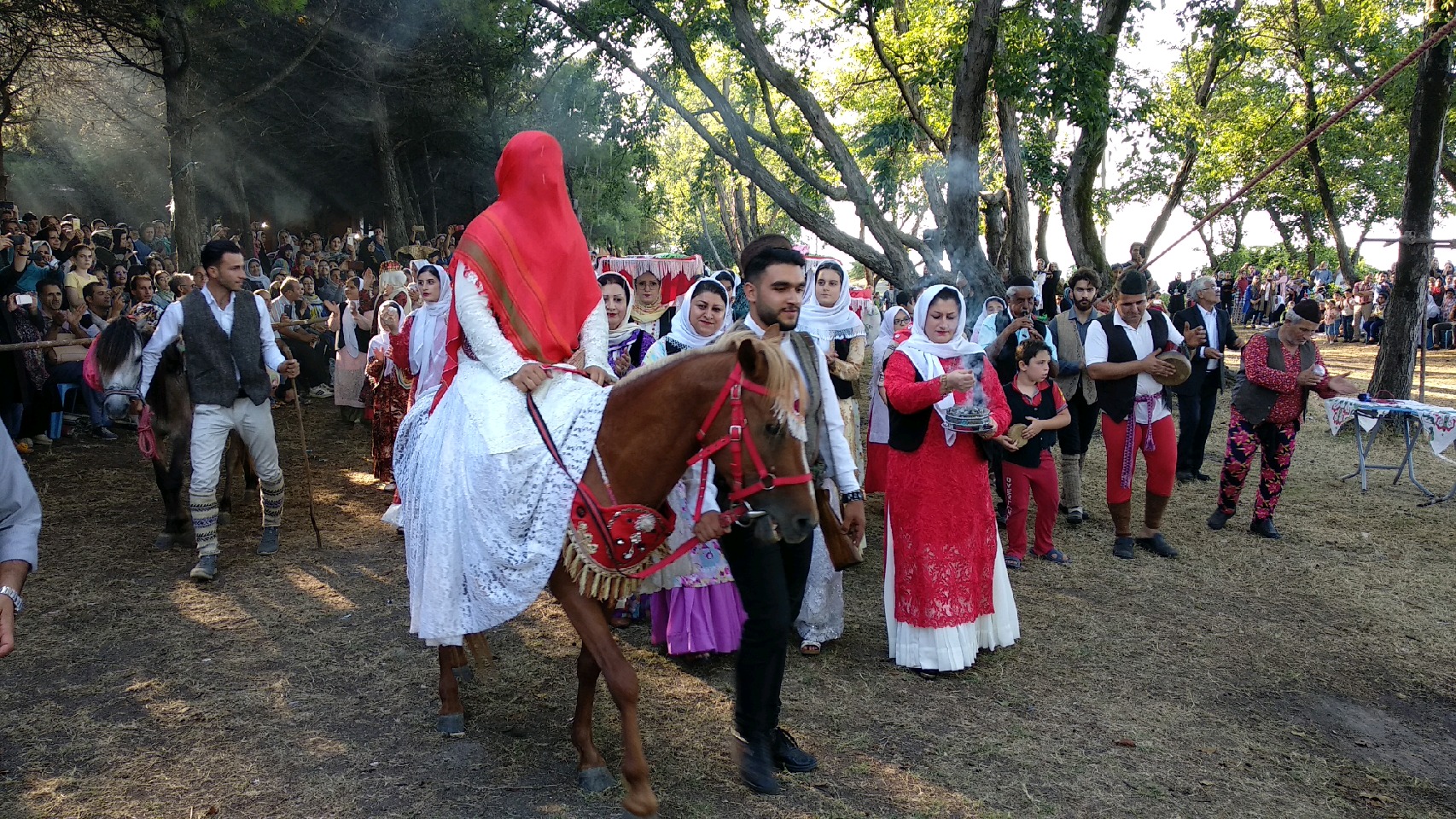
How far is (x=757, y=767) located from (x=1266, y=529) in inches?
248

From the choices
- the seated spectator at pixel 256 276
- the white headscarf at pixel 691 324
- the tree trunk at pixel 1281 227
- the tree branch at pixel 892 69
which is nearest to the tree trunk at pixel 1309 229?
the tree trunk at pixel 1281 227

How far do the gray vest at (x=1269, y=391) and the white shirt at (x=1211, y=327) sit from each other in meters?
2.11

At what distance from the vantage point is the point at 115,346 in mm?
7406

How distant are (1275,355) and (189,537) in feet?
29.5

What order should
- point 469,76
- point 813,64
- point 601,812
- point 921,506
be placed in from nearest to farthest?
point 601,812, point 921,506, point 813,64, point 469,76

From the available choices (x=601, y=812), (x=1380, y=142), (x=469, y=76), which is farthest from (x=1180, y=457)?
(x=1380, y=142)

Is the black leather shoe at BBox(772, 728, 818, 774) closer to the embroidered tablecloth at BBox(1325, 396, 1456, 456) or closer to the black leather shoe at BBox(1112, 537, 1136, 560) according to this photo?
the black leather shoe at BBox(1112, 537, 1136, 560)

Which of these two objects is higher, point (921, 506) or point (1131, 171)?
point (1131, 171)

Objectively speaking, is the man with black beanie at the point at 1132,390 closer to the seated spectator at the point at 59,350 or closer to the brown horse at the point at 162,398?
the brown horse at the point at 162,398

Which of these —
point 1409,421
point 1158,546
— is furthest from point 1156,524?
point 1409,421

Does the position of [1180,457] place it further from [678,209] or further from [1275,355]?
[678,209]

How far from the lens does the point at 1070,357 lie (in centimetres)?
845

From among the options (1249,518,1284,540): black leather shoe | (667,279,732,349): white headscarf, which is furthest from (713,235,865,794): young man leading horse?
(1249,518,1284,540): black leather shoe

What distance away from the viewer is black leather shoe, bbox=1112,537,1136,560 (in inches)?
301
